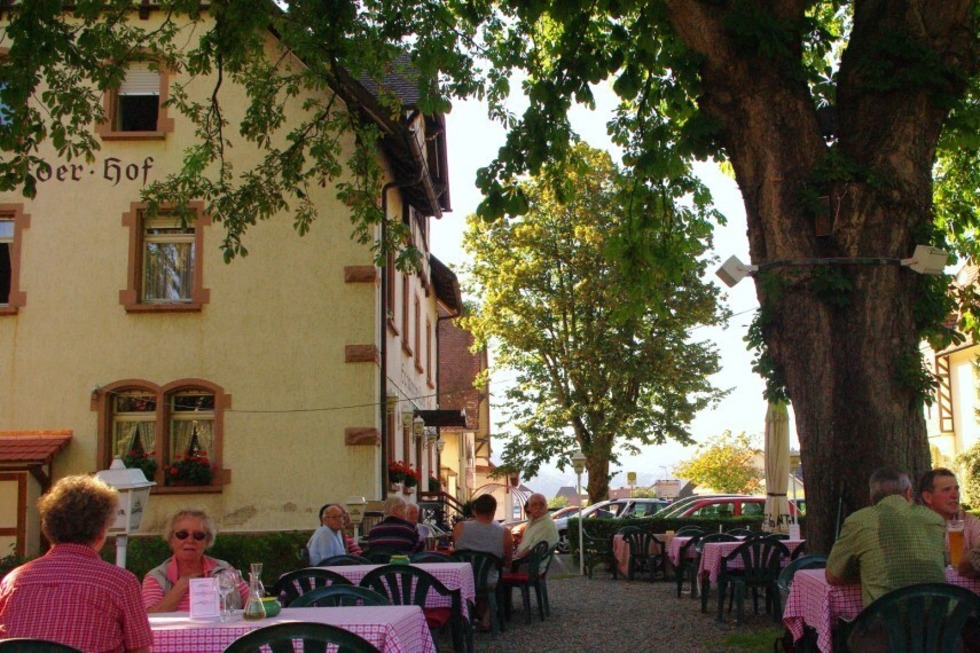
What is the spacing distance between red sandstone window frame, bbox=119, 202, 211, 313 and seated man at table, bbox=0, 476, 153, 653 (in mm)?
14844

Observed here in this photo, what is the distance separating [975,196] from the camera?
14297 millimetres

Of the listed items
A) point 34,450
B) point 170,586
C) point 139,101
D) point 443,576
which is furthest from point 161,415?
point 170,586

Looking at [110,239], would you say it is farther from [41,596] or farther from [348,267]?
[41,596]

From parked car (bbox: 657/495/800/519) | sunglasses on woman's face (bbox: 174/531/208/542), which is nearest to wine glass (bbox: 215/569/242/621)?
sunglasses on woman's face (bbox: 174/531/208/542)

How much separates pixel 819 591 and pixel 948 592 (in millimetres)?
1462

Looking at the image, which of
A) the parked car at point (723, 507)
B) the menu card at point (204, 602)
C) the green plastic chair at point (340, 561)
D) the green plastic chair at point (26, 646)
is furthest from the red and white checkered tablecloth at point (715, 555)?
the parked car at point (723, 507)

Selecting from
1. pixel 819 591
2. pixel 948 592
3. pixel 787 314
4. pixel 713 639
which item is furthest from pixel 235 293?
pixel 948 592

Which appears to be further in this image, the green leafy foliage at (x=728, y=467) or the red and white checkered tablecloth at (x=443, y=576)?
the green leafy foliage at (x=728, y=467)

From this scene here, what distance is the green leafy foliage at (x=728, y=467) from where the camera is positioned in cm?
7906

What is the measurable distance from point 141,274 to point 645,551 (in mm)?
9613

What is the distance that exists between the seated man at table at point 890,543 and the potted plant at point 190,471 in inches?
533

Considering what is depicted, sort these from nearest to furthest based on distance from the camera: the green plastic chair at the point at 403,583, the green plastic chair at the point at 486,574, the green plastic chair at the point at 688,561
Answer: the green plastic chair at the point at 403,583, the green plastic chair at the point at 486,574, the green plastic chair at the point at 688,561

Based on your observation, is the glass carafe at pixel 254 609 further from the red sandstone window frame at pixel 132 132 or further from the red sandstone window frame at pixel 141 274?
the red sandstone window frame at pixel 132 132

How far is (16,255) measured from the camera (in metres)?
18.8
